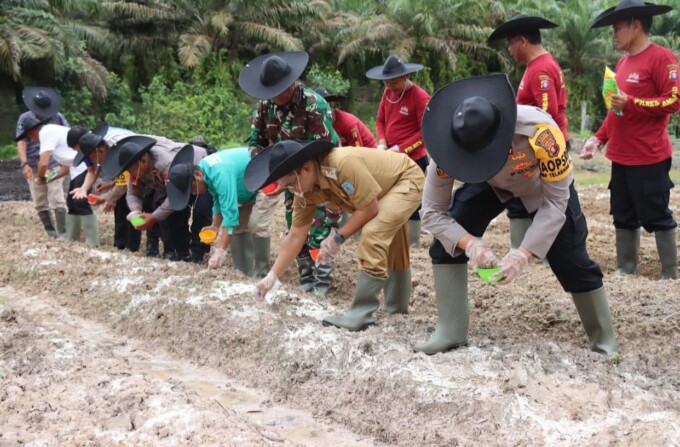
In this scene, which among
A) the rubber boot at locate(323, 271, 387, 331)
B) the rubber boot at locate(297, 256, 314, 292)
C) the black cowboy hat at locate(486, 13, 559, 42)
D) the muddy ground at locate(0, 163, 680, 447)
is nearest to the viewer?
the muddy ground at locate(0, 163, 680, 447)

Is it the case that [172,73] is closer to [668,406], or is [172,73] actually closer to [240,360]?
[240,360]

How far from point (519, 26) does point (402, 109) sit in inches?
66.6

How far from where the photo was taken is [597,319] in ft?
12.7

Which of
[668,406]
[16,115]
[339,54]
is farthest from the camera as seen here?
[339,54]

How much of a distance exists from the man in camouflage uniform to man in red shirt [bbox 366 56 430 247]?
118 centimetres

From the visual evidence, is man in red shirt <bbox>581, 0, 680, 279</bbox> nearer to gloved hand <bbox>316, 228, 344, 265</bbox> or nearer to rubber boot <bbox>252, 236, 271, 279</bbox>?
gloved hand <bbox>316, 228, 344, 265</bbox>

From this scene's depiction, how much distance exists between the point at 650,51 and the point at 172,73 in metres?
19.3

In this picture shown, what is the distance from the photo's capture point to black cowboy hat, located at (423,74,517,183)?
316 cm

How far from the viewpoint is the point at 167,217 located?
22.4 feet

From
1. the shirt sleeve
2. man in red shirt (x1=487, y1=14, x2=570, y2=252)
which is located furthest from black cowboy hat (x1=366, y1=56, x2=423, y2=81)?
the shirt sleeve

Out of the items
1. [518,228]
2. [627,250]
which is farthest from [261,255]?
[627,250]

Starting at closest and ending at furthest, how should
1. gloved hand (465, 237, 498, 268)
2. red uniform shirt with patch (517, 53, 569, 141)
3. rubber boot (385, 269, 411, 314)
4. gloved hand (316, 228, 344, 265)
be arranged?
gloved hand (465, 237, 498, 268) < gloved hand (316, 228, 344, 265) < rubber boot (385, 269, 411, 314) < red uniform shirt with patch (517, 53, 569, 141)

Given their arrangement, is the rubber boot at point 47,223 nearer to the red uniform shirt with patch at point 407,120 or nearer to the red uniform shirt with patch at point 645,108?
the red uniform shirt with patch at point 407,120

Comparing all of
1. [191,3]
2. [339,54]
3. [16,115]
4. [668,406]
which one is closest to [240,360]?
[668,406]
